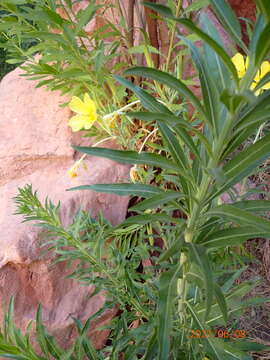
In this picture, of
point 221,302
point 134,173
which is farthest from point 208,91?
point 134,173

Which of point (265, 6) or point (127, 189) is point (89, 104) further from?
point (265, 6)

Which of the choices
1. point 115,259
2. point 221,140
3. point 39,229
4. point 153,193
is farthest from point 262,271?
point 221,140

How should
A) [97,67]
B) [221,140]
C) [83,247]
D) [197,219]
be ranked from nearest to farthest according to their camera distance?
[221,140]
[197,219]
[83,247]
[97,67]

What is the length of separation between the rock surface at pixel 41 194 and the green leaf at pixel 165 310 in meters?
0.55

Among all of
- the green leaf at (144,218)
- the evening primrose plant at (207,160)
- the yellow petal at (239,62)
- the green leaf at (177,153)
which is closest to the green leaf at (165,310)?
the evening primrose plant at (207,160)

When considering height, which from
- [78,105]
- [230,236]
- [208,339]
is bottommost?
[208,339]

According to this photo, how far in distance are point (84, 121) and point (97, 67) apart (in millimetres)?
239

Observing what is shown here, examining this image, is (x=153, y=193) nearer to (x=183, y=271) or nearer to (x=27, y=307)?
(x=183, y=271)

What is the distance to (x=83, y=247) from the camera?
99 centimetres

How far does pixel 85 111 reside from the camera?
1.01 meters

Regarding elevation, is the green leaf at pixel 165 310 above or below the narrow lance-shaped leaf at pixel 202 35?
below

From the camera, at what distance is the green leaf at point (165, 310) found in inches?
25.7

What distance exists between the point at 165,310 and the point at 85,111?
1.86 ft

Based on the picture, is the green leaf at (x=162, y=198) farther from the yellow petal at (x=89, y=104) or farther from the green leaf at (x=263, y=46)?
the yellow petal at (x=89, y=104)
